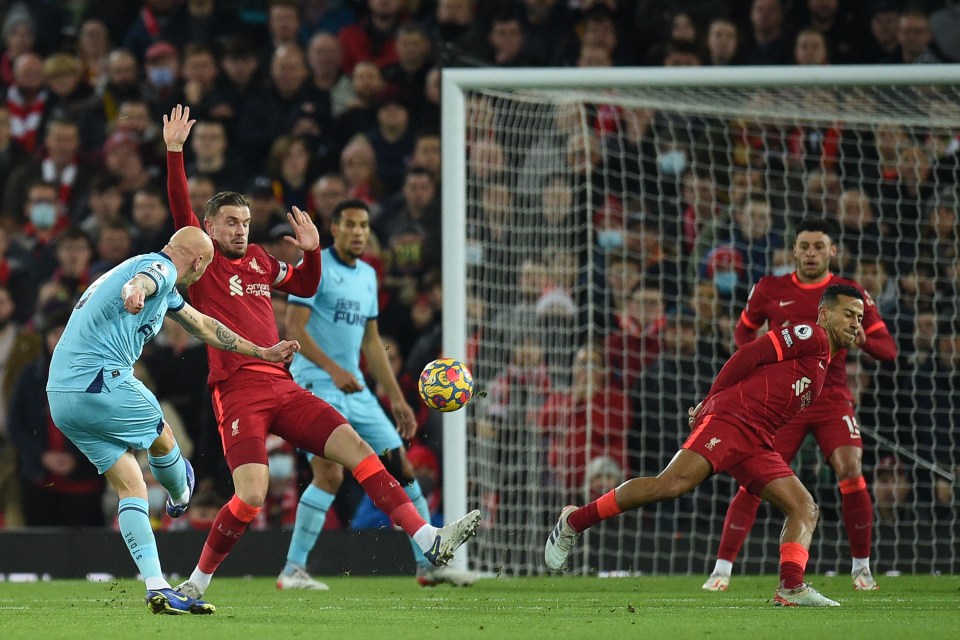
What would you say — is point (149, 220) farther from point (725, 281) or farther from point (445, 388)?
point (445, 388)

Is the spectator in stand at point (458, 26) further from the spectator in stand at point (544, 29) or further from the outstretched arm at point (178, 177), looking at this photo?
the outstretched arm at point (178, 177)

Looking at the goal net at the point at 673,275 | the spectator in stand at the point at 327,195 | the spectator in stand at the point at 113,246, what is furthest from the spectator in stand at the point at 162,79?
the goal net at the point at 673,275

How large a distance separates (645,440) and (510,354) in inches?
45.9

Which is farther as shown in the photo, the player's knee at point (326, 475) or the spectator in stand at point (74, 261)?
the spectator in stand at point (74, 261)

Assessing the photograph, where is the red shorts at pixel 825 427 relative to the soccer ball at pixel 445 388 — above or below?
below

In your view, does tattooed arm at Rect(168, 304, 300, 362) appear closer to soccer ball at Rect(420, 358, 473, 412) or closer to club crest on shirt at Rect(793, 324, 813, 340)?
soccer ball at Rect(420, 358, 473, 412)

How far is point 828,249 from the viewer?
314 inches

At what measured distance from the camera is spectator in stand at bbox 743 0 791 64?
1170 cm

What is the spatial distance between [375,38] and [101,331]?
7.22m

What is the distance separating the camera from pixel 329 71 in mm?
12367

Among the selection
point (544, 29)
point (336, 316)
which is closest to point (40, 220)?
point (544, 29)

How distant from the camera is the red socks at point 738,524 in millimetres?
8031

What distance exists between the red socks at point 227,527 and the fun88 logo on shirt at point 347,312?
1799 millimetres

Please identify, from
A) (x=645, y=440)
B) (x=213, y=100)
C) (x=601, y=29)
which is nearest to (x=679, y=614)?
(x=645, y=440)
